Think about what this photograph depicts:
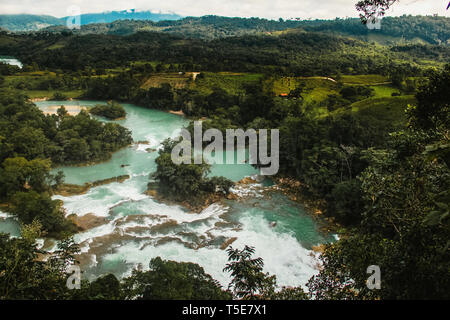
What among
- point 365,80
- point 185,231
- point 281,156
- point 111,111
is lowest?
point 185,231

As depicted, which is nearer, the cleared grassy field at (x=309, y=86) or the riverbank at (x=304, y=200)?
the riverbank at (x=304, y=200)

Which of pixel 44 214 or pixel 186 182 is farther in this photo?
A: pixel 186 182

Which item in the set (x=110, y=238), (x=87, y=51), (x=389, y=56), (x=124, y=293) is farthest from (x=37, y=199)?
(x=389, y=56)

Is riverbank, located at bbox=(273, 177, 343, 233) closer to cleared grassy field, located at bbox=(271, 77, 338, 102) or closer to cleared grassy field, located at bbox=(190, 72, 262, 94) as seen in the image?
cleared grassy field, located at bbox=(271, 77, 338, 102)

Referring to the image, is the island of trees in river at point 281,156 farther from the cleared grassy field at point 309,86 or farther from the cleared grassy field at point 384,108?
the cleared grassy field at point 309,86

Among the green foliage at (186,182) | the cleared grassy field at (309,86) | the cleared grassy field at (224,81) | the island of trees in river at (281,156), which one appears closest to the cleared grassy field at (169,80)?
the island of trees in river at (281,156)

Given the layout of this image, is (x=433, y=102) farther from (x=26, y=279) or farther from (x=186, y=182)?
(x=186, y=182)

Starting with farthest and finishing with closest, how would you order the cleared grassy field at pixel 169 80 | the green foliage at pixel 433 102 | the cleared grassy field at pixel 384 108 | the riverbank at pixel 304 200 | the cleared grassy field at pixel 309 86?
the cleared grassy field at pixel 169 80, the cleared grassy field at pixel 309 86, the cleared grassy field at pixel 384 108, the riverbank at pixel 304 200, the green foliage at pixel 433 102

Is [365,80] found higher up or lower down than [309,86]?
higher up

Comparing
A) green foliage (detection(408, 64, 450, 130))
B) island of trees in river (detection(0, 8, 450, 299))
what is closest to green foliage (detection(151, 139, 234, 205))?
island of trees in river (detection(0, 8, 450, 299))

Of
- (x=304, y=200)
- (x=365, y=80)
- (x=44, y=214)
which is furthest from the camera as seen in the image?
(x=365, y=80)

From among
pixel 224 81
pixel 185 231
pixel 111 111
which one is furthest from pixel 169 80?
pixel 185 231

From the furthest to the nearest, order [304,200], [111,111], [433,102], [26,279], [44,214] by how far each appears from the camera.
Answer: [111,111] → [304,200] → [44,214] → [433,102] → [26,279]
